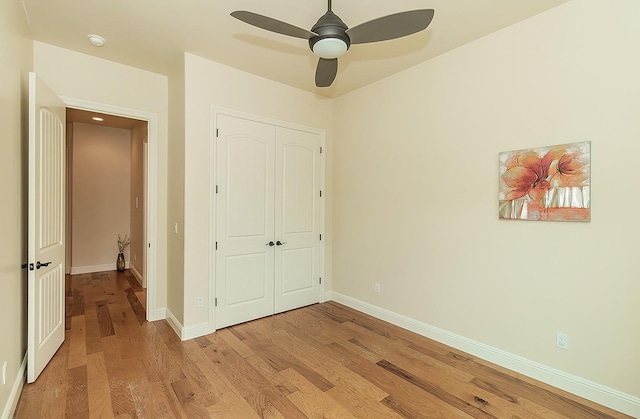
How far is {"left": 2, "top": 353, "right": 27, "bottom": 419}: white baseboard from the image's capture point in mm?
1861

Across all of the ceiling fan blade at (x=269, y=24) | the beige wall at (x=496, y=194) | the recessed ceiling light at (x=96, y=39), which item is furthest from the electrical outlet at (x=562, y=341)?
the recessed ceiling light at (x=96, y=39)

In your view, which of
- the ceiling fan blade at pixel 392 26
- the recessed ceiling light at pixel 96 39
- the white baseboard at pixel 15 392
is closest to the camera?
the ceiling fan blade at pixel 392 26

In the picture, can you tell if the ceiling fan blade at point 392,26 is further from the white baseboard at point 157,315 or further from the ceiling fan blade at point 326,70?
the white baseboard at point 157,315

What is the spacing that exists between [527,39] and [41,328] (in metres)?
4.51

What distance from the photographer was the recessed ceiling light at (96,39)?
109 inches

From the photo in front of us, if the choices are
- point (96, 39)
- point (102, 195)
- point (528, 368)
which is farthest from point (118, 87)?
point (528, 368)

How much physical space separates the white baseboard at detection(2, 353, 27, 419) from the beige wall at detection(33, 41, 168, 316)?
1280 mm

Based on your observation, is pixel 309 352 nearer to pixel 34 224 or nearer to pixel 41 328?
pixel 41 328

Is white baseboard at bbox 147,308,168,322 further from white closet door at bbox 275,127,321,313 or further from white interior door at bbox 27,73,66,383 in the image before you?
white closet door at bbox 275,127,321,313

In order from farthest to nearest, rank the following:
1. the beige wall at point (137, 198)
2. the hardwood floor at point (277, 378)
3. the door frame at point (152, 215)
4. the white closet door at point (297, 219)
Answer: the beige wall at point (137, 198) → the white closet door at point (297, 219) → the door frame at point (152, 215) → the hardwood floor at point (277, 378)

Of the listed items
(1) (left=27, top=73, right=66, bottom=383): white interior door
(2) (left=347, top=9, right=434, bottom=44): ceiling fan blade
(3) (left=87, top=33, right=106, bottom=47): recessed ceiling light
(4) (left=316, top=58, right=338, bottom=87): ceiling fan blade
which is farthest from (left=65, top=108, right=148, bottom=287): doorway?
(2) (left=347, top=9, right=434, bottom=44): ceiling fan blade

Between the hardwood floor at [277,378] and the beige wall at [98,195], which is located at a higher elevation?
the beige wall at [98,195]

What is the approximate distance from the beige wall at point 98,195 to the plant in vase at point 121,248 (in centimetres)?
9

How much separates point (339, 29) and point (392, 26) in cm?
32
